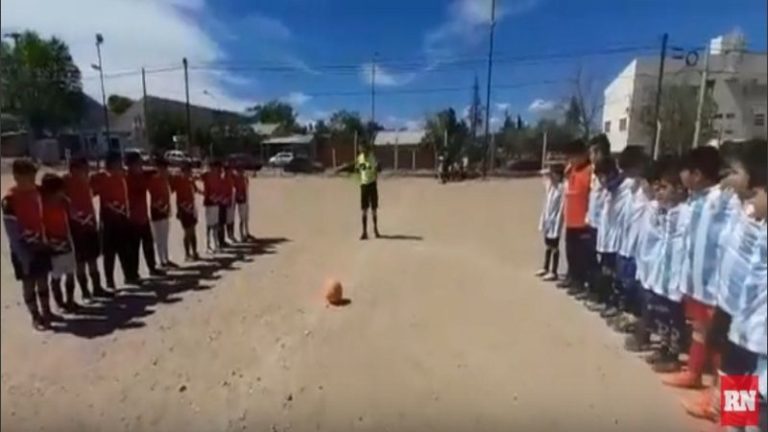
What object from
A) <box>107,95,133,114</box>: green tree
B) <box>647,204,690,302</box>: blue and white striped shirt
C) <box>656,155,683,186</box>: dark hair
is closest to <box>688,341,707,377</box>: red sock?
<box>647,204,690,302</box>: blue and white striped shirt

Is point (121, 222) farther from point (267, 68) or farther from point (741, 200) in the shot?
point (741, 200)

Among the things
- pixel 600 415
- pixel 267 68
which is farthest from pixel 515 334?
pixel 267 68

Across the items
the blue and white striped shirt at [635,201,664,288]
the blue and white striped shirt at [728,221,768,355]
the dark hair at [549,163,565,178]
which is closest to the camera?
the blue and white striped shirt at [728,221,768,355]

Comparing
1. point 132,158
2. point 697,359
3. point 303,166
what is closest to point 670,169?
point 697,359

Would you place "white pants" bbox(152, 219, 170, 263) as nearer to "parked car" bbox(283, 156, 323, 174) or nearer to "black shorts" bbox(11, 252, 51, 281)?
"black shorts" bbox(11, 252, 51, 281)

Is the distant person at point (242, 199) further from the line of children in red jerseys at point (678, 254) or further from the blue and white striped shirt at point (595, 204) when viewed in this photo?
the blue and white striped shirt at point (595, 204)

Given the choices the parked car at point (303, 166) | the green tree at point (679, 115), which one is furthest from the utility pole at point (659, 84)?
the parked car at point (303, 166)

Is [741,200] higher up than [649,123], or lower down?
lower down
